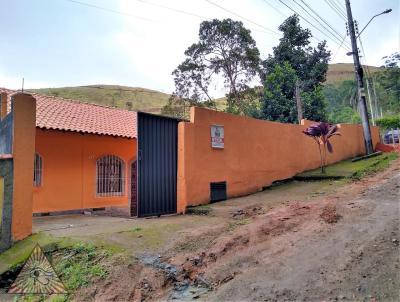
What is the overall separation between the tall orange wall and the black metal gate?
20 cm

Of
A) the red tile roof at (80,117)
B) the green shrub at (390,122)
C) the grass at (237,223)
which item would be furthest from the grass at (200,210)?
the green shrub at (390,122)

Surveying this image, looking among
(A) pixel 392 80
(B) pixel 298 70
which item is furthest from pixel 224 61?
(A) pixel 392 80

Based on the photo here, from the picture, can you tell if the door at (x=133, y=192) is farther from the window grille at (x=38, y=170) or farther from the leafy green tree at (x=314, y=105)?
the leafy green tree at (x=314, y=105)

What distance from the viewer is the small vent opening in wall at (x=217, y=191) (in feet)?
29.2

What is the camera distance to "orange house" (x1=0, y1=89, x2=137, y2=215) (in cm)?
1128

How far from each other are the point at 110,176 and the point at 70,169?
1.73 m

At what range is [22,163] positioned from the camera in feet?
21.6

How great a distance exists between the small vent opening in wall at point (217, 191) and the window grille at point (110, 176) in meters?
5.68

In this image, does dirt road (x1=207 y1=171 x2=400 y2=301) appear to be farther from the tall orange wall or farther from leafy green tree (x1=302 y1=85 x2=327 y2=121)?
leafy green tree (x1=302 y1=85 x2=327 y2=121)

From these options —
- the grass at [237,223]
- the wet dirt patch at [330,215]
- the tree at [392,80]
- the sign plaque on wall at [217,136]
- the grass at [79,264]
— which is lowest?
the grass at [79,264]

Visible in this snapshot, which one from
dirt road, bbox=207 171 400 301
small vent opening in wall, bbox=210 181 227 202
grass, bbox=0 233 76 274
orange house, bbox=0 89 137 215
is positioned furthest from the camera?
orange house, bbox=0 89 137 215

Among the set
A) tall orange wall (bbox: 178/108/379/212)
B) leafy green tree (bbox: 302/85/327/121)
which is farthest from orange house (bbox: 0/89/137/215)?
leafy green tree (bbox: 302/85/327/121)

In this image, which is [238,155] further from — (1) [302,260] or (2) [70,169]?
(2) [70,169]

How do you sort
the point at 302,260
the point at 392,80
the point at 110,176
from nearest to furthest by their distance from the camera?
the point at 302,260
the point at 110,176
the point at 392,80
